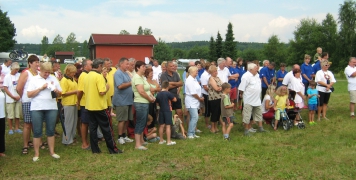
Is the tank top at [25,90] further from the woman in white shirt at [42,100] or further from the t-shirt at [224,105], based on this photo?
the t-shirt at [224,105]

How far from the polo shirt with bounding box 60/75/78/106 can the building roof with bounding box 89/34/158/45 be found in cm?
3173

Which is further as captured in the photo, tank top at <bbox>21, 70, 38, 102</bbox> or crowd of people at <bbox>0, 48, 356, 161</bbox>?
tank top at <bbox>21, 70, 38, 102</bbox>

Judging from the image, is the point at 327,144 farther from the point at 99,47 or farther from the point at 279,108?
the point at 99,47

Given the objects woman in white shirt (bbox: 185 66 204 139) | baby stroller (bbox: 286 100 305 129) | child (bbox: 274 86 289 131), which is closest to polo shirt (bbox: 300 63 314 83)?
baby stroller (bbox: 286 100 305 129)

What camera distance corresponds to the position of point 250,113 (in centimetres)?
841

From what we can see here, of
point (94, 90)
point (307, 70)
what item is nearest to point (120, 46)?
point (307, 70)

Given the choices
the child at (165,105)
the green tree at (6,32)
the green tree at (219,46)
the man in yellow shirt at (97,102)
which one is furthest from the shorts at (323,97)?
the green tree at (219,46)

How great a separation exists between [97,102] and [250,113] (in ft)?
12.9

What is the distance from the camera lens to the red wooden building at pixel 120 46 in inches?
1512

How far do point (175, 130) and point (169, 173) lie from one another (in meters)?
2.80

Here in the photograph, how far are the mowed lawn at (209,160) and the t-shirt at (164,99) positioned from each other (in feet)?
2.68

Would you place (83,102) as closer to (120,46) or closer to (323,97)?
(323,97)

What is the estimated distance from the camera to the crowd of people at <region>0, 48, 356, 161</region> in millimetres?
6301

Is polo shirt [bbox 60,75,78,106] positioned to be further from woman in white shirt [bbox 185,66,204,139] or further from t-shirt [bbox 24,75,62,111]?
woman in white shirt [bbox 185,66,204,139]
